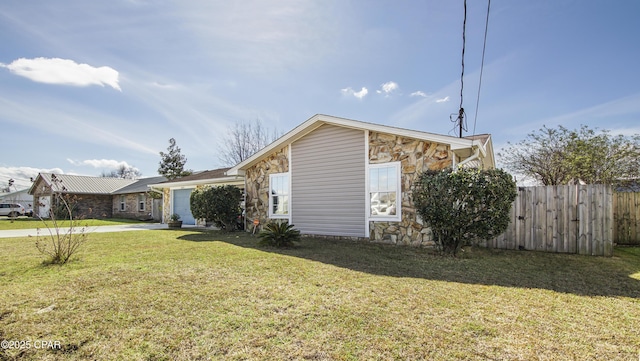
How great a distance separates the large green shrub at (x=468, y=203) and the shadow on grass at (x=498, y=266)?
0.65 meters

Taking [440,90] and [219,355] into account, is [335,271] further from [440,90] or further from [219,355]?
[440,90]

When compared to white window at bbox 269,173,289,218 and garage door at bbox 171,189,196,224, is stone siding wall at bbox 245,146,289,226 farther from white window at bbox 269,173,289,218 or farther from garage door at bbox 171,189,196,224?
garage door at bbox 171,189,196,224

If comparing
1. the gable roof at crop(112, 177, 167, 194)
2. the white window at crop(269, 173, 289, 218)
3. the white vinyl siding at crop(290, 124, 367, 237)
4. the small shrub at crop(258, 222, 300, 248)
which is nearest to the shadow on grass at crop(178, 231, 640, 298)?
the small shrub at crop(258, 222, 300, 248)

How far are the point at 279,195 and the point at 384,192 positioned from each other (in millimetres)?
4041

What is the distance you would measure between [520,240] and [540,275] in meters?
3.12

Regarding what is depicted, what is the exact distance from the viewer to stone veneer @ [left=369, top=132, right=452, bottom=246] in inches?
313

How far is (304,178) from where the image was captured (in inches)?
403

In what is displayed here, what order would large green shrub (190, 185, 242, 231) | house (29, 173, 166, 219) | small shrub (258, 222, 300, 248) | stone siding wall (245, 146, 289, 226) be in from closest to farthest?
small shrub (258, 222, 300, 248), stone siding wall (245, 146, 289, 226), large green shrub (190, 185, 242, 231), house (29, 173, 166, 219)

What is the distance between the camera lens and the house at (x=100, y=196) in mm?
24312

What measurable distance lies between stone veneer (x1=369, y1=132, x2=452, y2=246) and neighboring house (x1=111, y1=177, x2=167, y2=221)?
18992 millimetres

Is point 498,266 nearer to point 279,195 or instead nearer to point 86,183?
point 279,195

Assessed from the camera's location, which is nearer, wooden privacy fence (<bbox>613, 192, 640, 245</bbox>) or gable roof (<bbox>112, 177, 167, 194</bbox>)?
wooden privacy fence (<bbox>613, 192, 640, 245</bbox>)

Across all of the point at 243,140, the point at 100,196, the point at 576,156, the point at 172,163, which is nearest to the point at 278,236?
the point at 576,156

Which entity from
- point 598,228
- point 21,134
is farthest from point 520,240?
point 21,134
